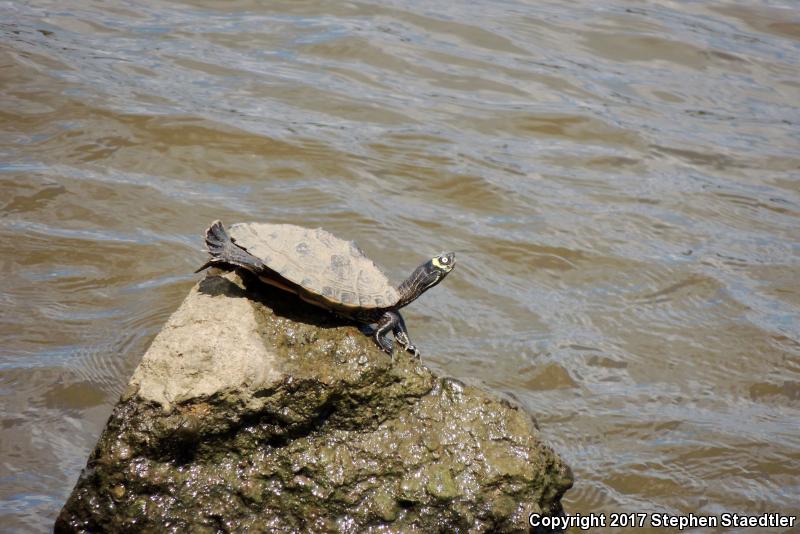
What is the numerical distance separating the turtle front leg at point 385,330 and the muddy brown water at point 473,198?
1969 millimetres

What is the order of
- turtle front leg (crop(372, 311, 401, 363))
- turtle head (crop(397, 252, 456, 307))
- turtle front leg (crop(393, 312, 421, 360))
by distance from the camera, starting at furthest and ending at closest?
turtle head (crop(397, 252, 456, 307))
turtle front leg (crop(393, 312, 421, 360))
turtle front leg (crop(372, 311, 401, 363))

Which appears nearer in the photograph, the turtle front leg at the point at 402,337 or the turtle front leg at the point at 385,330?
the turtle front leg at the point at 385,330

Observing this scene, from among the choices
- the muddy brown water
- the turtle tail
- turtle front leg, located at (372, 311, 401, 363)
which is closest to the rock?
turtle front leg, located at (372, 311, 401, 363)

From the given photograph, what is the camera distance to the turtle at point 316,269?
14.4 ft

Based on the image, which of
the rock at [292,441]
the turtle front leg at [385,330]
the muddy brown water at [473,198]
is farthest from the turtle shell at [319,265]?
the muddy brown water at [473,198]

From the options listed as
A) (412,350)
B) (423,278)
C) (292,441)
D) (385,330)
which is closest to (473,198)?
(423,278)

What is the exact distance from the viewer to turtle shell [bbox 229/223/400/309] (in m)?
4.37

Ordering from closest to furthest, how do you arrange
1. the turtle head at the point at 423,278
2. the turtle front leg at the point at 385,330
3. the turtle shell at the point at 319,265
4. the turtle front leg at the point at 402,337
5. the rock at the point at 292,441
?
the rock at the point at 292,441 → the turtle shell at the point at 319,265 → the turtle front leg at the point at 385,330 → the turtle front leg at the point at 402,337 → the turtle head at the point at 423,278

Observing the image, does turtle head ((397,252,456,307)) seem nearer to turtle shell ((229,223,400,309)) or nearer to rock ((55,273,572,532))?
turtle shell ((229,223,400,309))

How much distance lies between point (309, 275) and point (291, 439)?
0.85 meters

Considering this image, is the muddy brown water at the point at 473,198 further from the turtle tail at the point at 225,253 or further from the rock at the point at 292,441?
the turtle tail at the point at 225,253

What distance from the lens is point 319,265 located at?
4465 mm

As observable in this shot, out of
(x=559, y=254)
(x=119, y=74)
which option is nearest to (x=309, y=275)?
(x=559, y=254)

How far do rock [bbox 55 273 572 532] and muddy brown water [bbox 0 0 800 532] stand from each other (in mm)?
1151
